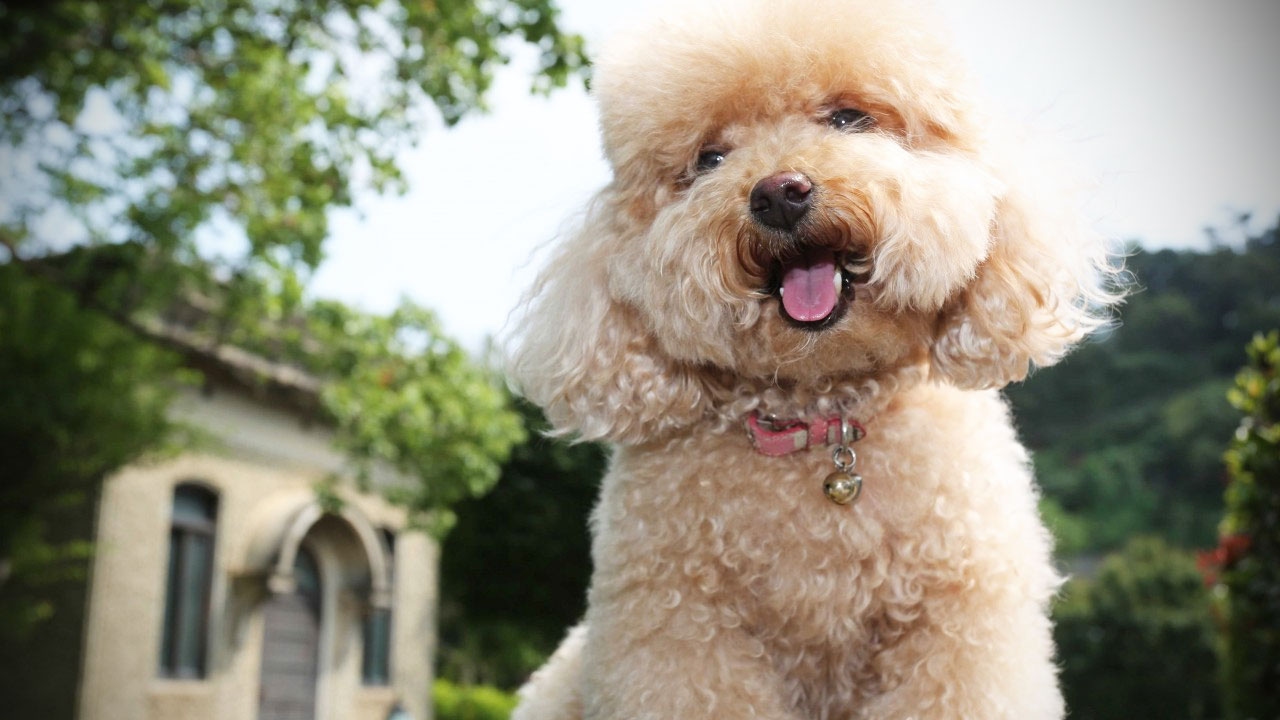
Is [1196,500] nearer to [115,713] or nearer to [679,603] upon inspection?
[115,713]

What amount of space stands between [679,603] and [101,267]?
7.47 metres

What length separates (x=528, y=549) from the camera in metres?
19.9

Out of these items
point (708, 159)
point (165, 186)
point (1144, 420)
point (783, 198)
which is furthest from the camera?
point (1144, 420)

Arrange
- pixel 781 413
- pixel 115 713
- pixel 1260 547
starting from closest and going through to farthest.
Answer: pixel 781 413, pixel 1260 547, pixel 115 713

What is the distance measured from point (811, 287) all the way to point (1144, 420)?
30641mm

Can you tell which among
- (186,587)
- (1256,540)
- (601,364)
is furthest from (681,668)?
(186,587)

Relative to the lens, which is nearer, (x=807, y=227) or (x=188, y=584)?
(x=807, y=227)

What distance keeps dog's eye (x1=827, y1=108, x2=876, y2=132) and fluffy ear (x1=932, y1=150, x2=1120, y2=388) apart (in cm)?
30

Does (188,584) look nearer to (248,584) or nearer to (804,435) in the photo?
(248,584)

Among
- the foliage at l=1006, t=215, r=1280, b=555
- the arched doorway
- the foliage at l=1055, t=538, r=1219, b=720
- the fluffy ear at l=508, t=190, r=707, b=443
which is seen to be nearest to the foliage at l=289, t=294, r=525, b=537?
the arched doorway

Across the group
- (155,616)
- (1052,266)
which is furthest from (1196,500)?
(1052,266)

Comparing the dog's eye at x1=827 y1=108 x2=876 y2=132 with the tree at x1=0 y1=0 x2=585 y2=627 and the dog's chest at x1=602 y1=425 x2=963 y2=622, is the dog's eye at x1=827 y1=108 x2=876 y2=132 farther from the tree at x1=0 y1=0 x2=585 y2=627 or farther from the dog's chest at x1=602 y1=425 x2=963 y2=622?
the tree at x1=0 y1=0 x2=585 y2=627

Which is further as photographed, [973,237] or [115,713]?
[115,713]

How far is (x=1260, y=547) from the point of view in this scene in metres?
4.46
